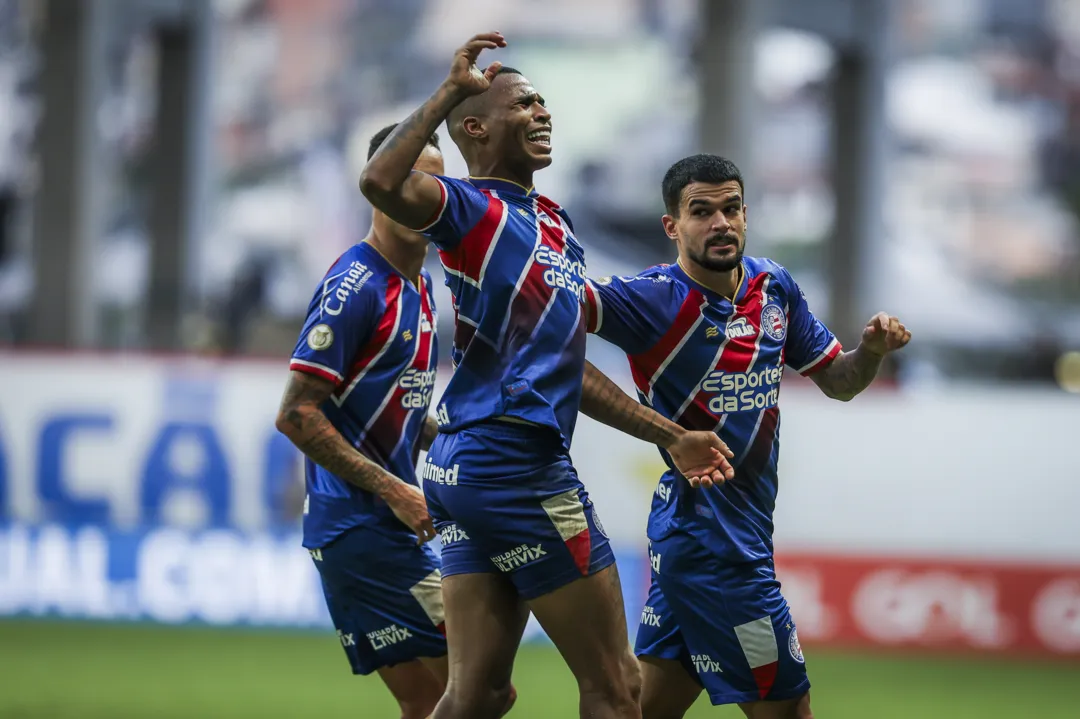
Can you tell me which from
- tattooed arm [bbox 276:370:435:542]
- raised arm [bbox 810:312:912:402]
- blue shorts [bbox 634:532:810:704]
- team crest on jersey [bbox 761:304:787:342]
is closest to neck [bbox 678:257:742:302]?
team crest on jersey [bbox 761:304:787:342]

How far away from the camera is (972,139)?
41.4m

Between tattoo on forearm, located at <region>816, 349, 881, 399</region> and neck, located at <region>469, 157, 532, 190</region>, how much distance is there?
141 cm

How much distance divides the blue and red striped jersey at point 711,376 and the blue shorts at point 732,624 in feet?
0.22

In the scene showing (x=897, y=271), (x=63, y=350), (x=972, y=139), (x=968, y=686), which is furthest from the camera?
(x=972, y=139)

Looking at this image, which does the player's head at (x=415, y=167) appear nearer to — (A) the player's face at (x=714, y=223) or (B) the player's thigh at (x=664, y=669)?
(A) the player's face at (x=714, y=223)

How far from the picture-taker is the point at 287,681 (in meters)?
10.1

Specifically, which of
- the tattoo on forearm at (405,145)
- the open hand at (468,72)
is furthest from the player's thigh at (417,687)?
the open hand at (468,72)

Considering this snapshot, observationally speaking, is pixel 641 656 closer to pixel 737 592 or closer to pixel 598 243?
pixel 737 592

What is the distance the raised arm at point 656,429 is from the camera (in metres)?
5.36

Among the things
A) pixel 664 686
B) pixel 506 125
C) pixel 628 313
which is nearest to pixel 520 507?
pixel 628 313

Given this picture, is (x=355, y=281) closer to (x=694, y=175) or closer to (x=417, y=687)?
(x=694, y=175)

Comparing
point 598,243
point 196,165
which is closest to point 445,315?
point 598,243

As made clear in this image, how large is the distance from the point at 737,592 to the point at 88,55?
45.4ft

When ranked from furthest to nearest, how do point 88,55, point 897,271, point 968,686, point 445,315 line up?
point 897,271 → point 445,315 → point 88,55 → point 968,686
